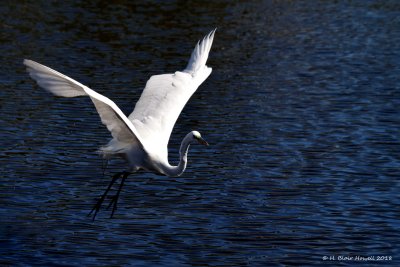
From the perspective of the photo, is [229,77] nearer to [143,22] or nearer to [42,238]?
[143,22]

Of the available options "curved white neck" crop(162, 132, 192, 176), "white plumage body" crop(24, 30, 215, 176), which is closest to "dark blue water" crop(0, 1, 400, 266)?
"curved white neck" crop(162, 132, 192, 176)

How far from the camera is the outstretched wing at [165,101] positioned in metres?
13.0

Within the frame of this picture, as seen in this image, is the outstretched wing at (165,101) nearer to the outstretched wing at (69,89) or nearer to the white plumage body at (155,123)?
the white plumage body at (155,123)

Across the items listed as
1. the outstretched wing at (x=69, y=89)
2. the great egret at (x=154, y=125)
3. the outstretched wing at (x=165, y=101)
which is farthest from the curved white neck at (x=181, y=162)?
the outstretched wing at (x=69, y=89)

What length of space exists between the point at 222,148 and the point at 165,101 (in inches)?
158

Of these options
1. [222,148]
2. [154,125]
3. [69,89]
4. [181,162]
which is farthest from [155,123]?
[222,148]

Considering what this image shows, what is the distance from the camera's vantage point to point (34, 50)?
25969mm

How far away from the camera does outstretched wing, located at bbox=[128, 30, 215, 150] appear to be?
42.7 feet

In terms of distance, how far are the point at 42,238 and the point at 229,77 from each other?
11.3m

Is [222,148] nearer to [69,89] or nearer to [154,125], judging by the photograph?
[154,125]

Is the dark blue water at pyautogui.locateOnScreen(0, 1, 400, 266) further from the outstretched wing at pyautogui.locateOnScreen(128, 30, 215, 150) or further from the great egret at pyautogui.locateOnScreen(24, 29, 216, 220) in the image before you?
the outstretched wing at pyautogui.locateOnScreen(128, 30, 215, 150)

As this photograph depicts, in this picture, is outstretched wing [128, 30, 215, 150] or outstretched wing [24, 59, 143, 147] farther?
outstretched wing [128, 30, 215, 150]

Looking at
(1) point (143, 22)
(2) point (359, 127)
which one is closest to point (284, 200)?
(2) point (359, 127)

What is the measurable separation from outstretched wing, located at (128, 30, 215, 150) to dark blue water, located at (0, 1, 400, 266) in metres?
1.26
